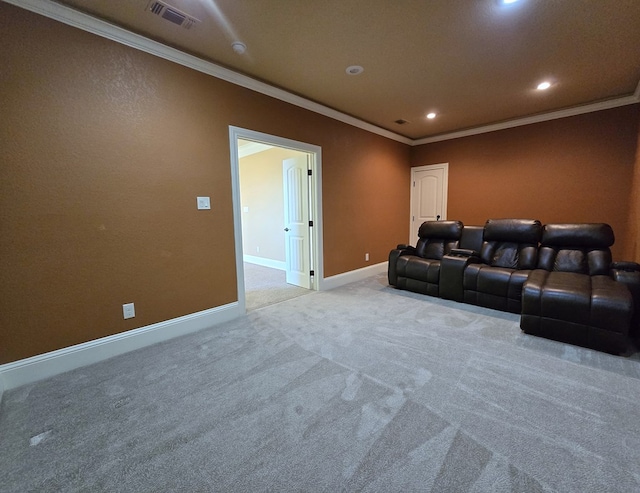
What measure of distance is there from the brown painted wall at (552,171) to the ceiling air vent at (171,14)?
15.6ft

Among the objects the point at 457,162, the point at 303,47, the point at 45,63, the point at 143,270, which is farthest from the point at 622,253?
the point at 45,63

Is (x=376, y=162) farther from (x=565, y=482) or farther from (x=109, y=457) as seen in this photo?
(x=109, y=457)

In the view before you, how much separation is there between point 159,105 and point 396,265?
344 cm

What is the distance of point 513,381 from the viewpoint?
1897mm

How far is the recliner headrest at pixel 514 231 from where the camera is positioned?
3514 millimetres

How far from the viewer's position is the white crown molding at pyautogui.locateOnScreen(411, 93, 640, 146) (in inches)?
145

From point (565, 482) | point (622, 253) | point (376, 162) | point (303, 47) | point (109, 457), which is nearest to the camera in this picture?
point (565, 482)

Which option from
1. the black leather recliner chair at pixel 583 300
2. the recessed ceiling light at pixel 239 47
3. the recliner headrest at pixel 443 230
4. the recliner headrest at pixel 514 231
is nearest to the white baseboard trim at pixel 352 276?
the recliner headrest at pixel 443 230

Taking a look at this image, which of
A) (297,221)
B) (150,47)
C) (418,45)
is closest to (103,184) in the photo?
(150,47)

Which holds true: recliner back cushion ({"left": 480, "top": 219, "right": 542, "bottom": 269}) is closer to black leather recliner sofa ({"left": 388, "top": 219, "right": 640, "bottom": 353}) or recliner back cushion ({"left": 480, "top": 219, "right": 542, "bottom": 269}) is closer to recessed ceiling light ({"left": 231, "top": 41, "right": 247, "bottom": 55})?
black leather recliner sofa ({"left": 388, "top": 219, "right": 640, "bottom": 353})

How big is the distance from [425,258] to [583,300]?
196 centimetres

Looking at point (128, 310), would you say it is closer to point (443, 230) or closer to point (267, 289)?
point (267, 289)

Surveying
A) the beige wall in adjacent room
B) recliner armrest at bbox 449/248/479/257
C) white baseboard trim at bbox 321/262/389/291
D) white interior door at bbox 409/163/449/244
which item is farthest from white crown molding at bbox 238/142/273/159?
recliner armrest at bbox 449/248/479/257

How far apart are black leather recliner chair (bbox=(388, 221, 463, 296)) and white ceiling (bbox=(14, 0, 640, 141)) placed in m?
1.81
